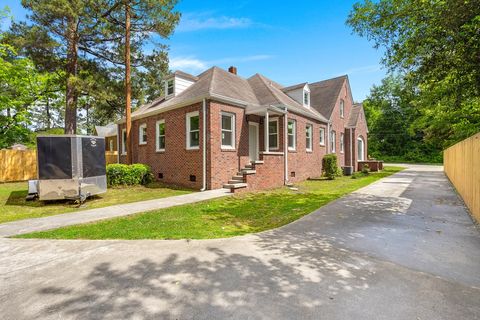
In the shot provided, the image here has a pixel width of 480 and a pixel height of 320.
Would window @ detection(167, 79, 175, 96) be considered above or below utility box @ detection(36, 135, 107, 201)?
above

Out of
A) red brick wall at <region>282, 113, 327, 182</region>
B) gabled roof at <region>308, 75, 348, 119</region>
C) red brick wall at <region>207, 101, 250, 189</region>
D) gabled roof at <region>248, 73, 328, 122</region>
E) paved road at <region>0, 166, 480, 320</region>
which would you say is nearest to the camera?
paved road at <region>0, 166, 480, 320</region>

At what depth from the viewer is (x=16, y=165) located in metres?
15.8

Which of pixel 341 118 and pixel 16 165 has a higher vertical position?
pixel 341 118

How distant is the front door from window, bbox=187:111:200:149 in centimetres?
307

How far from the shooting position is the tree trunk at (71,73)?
15.2 meters

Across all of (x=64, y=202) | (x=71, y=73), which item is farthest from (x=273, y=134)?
(x=71, y=73)

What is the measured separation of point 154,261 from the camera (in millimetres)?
3658

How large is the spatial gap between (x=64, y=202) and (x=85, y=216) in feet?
10.1

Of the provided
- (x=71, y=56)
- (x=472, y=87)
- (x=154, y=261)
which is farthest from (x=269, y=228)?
(x=71, y=56)

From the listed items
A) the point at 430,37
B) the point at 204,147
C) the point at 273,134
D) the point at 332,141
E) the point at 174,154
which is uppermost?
the point at 430,37

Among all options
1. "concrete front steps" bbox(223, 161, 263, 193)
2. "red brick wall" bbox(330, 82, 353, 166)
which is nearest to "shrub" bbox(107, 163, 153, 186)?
"concrete front steps" bbox(223, 161, 263, 193)

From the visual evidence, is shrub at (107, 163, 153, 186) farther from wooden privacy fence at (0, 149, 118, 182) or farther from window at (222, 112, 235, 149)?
wooden privacy fence at (0, 149, 118, 182)

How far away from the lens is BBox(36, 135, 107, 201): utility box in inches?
312

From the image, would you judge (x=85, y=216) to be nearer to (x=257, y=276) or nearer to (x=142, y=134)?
(x=257, y=276)
